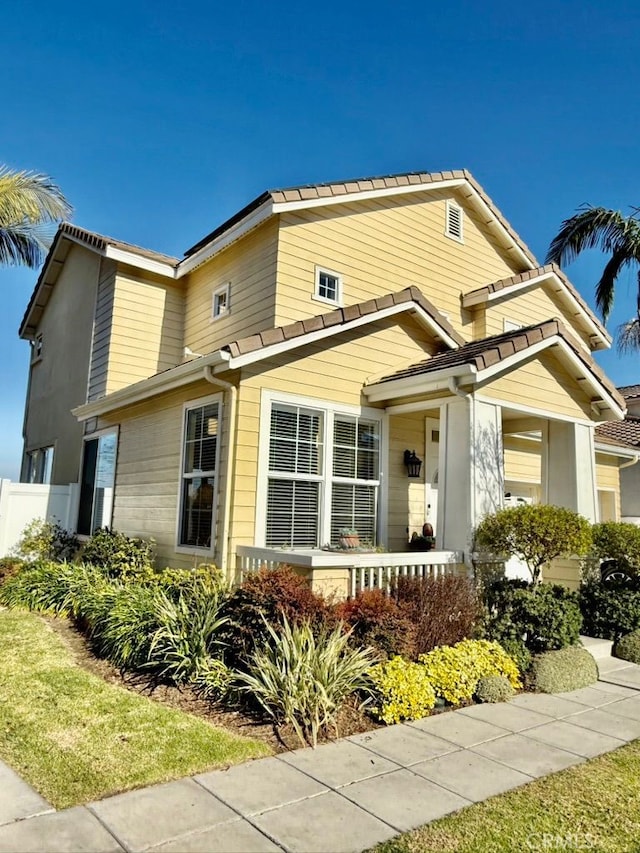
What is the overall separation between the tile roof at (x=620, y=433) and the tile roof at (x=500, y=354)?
464 cm

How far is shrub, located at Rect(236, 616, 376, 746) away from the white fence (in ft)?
28.1

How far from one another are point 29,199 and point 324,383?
9.15 metres

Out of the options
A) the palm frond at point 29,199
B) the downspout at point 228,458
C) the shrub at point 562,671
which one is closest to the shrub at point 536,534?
the shrub at point 562,671

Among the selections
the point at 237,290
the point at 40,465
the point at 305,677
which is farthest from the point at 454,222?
the point at 40,465

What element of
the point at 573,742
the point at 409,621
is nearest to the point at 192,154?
the point at 409,621

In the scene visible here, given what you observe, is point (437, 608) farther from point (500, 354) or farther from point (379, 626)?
point (500, 354)

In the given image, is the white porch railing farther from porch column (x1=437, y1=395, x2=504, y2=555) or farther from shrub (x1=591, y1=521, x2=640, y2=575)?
shrub (x1=591, y1=521, x2=640, y2=575)

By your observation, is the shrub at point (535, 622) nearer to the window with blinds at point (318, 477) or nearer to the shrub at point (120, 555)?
the window with blinds at point (318, 477)

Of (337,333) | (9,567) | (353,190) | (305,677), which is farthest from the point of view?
(353,190)

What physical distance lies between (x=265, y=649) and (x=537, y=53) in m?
11.9

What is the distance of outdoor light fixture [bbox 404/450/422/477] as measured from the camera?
10.0 m

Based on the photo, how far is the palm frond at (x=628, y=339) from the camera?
1823 cm

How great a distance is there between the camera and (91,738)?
15.8 ft

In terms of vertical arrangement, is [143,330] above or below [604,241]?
below
